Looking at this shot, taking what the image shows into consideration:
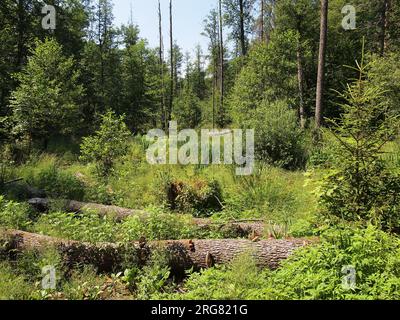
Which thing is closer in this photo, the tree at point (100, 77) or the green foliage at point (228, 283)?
the green foliage at point (228, 283)

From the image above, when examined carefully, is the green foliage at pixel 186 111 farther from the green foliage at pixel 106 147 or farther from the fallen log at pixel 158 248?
the fallen log at pixel 158 248

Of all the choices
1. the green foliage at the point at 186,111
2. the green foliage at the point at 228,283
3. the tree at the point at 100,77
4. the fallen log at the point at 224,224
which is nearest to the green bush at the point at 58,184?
the fallen log at the point at 224,224

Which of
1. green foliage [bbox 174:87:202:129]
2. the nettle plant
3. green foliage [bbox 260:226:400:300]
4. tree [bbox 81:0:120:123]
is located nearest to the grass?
green foliage [bbox 260:226:400:300]

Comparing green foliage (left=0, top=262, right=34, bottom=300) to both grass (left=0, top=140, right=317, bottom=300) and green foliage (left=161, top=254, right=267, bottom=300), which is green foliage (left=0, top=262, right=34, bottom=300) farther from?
green foliage (left=161, top=254, right=267, bottom=300)

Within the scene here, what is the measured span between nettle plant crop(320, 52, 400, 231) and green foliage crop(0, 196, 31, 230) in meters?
5.19

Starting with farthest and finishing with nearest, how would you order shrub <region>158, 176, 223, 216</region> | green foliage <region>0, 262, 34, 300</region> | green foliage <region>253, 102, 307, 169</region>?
green foliage <region>253, 102, 307, 169</region> → shrub <region>158, 176, 223, 216</region> → green foliage <region>0, 262, 34, 300</region>

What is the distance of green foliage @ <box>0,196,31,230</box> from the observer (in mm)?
5951

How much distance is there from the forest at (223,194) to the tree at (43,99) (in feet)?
0.19

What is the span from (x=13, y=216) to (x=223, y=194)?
15.3 feet

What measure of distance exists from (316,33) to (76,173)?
15457mm

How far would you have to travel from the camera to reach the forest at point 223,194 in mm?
4094

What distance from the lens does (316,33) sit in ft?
63.5
